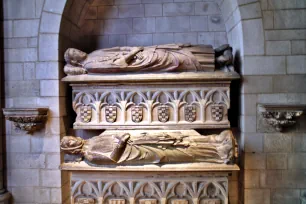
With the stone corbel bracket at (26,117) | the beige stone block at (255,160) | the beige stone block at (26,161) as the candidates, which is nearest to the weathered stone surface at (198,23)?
the beige stone block at (255,160)

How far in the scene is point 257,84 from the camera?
268 centimetres

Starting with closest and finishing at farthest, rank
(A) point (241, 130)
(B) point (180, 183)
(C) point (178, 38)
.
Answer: (B) point (180, 183) < (A) point (241, 130) < (C) point (178, 38)

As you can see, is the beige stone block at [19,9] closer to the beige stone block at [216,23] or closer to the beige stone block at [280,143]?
the beige stone block at [216,23]

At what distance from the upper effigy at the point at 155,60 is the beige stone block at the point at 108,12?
0.88m

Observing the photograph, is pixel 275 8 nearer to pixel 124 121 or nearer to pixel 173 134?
pixel 173 134

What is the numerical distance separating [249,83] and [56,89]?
2.31m

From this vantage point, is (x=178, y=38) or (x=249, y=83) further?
(x=178, y=38)

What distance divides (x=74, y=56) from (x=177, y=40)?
4.70ft

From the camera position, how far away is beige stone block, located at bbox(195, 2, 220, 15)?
327 centimetres

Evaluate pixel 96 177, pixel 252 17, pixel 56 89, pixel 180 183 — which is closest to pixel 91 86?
pixel 56 89

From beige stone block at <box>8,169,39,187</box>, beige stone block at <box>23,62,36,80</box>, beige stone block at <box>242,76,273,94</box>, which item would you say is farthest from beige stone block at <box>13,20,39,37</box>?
beige stone block at <box>242,76,273,94</box>

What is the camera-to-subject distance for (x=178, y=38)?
330cm

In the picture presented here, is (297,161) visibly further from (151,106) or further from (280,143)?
(151,106)

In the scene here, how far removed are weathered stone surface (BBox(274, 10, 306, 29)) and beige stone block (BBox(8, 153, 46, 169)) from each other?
324 centimetres
